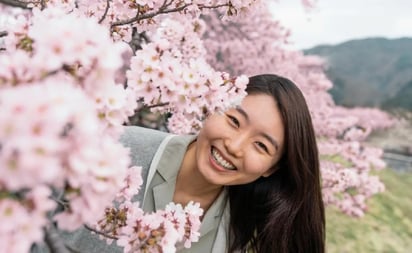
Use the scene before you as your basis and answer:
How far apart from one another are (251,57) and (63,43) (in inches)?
320

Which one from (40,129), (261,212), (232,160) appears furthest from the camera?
(261,212)

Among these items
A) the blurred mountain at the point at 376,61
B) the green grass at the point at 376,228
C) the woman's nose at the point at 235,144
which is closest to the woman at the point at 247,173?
the woman's nose at the point at 235,144

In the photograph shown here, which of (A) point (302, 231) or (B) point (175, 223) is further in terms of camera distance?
(A) point (302, 231)

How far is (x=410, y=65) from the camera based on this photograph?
23.3m

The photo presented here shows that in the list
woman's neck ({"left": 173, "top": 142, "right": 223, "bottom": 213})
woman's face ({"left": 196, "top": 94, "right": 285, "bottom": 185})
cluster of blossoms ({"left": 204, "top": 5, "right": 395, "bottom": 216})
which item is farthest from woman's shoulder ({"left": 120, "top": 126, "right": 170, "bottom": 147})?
cluster of blossoms ({"left": 204, "top": 5, "right": 395, "bottom": 216})

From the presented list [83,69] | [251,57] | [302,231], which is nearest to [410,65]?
[251,57]

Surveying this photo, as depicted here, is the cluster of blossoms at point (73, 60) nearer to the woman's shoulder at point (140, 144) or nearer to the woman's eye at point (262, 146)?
the woman's eye at point (262, 146)

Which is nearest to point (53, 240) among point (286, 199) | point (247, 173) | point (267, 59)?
point (247, 173)

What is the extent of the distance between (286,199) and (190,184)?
18.5 inches

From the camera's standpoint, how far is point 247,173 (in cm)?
206

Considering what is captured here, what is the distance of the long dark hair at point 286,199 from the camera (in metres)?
2.18

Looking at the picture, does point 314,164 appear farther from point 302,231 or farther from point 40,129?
point 40,129

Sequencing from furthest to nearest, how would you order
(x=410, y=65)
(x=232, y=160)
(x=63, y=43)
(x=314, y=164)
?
(x=410, y=65), (x=314, y=164), (x=232, y=160), (x=63, y=43)

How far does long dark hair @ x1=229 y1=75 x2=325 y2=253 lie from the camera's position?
2182 millimetres
